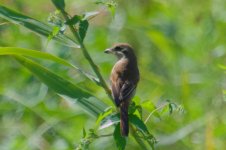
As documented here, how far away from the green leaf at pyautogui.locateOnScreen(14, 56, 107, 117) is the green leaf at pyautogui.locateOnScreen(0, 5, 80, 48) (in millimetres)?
187

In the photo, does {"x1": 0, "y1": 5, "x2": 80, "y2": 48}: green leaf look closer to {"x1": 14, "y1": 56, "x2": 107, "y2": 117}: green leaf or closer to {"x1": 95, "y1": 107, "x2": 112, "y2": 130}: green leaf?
{"x1": 14, "y1": 56, "x2": 107, "y2": 117}: green leaf

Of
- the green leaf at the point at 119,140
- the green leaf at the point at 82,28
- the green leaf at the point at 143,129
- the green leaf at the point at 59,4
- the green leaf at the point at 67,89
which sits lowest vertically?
the green leaf at the point at 119,140

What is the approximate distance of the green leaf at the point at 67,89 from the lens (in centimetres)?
402

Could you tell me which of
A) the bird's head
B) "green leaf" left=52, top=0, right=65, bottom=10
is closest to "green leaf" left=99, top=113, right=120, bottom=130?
"green leaf" left=52, top=0, right=65, bottom=10

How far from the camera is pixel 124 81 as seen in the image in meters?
4.96

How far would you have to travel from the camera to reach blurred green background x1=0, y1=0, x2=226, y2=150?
5941mm

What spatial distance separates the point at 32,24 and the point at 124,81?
109 centimetres

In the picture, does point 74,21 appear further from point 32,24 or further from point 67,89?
point 67,89

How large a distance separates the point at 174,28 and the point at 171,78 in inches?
24.5

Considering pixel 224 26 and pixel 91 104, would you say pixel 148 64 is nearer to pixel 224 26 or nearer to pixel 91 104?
pixel 224 26

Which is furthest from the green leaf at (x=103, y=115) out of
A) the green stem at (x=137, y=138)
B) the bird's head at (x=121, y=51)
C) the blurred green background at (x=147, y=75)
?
the bird's head at (x=121, y=51)

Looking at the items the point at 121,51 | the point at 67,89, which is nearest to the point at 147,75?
Result: the point at 121,51

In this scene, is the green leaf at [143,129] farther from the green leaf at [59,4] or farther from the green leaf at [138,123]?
the green leaf at [59,4]

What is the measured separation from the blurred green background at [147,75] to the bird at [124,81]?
332 millimetres
